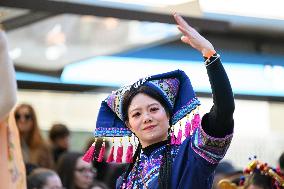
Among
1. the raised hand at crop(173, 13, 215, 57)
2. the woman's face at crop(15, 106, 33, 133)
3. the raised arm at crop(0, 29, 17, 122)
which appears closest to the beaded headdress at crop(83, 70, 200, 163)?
the raised hand at crop(173, 13, 215, 57)

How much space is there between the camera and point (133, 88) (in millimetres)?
3555

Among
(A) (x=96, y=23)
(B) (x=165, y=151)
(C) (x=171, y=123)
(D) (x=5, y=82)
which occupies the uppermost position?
(A) (x=96, y=23)

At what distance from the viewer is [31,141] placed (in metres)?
6.50

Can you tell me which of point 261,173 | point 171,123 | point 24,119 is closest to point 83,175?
point 24,119

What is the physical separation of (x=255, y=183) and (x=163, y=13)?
7.28 feet

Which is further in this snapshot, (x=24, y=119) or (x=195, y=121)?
(x=24, y=119)

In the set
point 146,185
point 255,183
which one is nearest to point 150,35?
point 255,183

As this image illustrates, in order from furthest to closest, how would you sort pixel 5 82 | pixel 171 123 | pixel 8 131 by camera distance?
pixel 8 131, pixel 5 82, pixel 171 123

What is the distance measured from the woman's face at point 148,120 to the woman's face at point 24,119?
316cm

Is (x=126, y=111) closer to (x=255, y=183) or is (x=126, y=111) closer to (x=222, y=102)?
(x=222, y=102)

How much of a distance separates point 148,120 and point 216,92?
1.27 ft

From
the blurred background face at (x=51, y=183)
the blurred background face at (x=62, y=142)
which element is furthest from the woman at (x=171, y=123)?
the blurred background face at (x=62, y=142)

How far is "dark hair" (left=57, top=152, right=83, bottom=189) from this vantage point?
6207 mm

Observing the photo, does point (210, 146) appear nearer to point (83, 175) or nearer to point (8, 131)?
point (8, 131)
